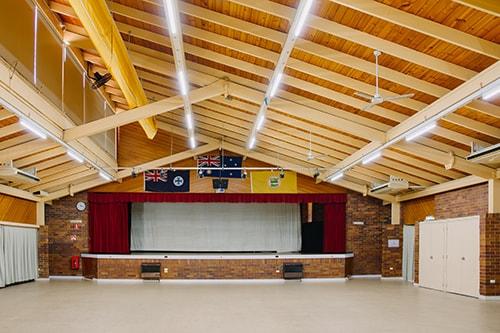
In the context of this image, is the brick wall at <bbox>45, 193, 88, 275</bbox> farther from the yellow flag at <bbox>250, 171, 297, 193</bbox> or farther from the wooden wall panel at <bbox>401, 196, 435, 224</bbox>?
the wooden wall panel at <bbox>401, 196, 435, 224</bbox>

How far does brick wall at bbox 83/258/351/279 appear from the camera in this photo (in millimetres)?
17375

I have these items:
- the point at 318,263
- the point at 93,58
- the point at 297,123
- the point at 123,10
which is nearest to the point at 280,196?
the point at 318,263

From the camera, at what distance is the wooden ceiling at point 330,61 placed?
698 centimetres

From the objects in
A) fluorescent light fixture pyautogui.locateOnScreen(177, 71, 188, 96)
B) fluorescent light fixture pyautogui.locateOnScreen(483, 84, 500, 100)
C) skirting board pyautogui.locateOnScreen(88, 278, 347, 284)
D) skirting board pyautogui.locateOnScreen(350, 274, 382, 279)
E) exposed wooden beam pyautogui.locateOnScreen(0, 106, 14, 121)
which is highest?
fluorescent light fixture pyautogui.locateOnScreen(177, 71, 188, 96)

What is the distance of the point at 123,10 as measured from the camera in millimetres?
8789

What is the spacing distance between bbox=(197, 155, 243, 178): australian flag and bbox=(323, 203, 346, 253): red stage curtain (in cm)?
345

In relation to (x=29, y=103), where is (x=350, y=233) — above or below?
below

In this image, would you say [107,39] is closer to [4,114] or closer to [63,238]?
[4,114]

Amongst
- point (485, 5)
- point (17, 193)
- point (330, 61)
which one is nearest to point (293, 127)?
point (330, 61)

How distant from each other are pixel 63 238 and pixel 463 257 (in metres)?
12.7

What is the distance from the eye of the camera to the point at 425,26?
6594 millimetres

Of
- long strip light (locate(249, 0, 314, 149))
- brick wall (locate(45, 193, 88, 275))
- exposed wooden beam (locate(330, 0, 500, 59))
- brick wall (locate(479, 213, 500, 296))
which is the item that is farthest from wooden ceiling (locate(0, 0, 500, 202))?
brick wall (locate(45, 193, 88, 275))

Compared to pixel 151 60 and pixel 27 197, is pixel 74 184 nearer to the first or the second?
pixel 27 197

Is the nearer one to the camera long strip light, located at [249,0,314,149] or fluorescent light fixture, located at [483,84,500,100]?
long strip light, located at [249,0,314,149]
